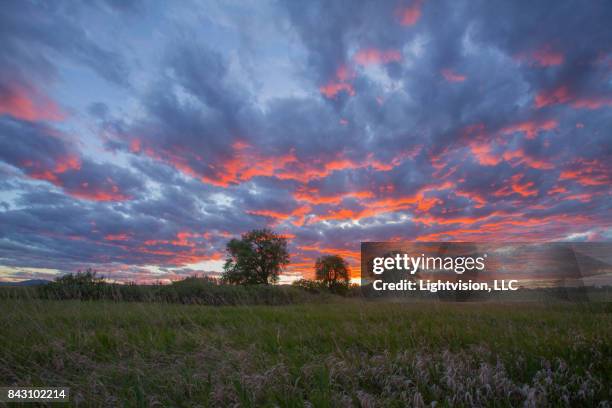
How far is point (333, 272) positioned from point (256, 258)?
1130cm

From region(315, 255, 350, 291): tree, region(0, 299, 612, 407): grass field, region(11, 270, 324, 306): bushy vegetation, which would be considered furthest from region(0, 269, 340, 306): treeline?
region(315, 255, 350, 291): tree

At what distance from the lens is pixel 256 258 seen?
1815 inches

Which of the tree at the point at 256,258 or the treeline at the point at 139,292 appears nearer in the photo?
the treeline at the point at 139,292

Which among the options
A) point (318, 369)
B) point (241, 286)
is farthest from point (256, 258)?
point (318, 369)

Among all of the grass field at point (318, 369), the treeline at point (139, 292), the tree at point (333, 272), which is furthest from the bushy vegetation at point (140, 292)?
A: the tree at point (333, 272)

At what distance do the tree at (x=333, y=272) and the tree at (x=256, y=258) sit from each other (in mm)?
5763

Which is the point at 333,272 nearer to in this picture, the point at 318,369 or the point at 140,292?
the point at 140,292

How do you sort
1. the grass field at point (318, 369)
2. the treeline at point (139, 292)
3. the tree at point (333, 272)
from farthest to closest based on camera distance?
the tree at point (333, 272) < the treeline at point (139, 292) < the grass field at point (318, 369)

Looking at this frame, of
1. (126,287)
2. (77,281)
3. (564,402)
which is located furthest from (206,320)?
(77,281)

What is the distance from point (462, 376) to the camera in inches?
148

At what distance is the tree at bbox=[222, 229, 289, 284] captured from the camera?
150ft

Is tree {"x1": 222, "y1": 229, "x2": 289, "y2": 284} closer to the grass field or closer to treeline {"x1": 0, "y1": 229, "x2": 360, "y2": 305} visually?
treeline {"x1": 0, "y1": 229, "x2": 360, "y2": 305}

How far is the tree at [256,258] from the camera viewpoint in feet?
150

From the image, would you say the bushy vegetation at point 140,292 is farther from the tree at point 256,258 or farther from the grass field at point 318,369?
the tree at point 256,258
